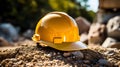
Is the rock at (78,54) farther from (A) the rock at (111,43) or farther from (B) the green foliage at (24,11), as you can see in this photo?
(B) the green foliage at (24,11)

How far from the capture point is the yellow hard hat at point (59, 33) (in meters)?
4.97

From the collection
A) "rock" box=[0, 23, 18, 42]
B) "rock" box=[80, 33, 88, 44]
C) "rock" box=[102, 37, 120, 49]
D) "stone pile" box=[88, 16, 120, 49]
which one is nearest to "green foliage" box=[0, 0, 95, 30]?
"rock" box=[0, 23, 18, 42]

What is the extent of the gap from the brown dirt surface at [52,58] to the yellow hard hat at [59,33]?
0.10 m

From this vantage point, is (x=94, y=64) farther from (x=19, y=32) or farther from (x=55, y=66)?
(x=19, y=32)

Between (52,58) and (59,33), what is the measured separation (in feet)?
1.41

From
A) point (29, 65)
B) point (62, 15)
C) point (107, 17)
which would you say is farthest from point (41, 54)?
point (107, 17)

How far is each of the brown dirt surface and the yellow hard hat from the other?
10 cm

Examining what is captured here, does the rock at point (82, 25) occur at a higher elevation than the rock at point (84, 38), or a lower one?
higher

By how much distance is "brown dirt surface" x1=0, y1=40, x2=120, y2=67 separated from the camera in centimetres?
462

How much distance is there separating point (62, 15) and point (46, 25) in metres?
0.25

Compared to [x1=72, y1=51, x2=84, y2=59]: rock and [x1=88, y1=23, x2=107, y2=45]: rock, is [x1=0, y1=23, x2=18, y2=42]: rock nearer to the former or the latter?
[x1=88, y1=23, x2=107, y2=45]: rock

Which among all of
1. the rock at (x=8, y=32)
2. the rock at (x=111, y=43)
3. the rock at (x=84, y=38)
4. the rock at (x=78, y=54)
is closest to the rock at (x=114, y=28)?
Answer: the rock at (x=111, y=43)

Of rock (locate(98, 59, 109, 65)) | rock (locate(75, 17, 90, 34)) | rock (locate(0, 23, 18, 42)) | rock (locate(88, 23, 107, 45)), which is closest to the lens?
rock (locate(98, 59, 109, 65))

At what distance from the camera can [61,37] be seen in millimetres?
4984
